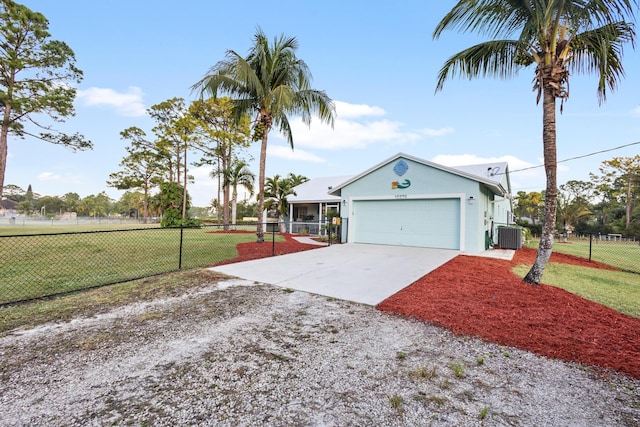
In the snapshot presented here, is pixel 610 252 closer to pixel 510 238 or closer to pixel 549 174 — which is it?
pixel 510 238

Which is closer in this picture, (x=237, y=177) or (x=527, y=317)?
(x=527, y=317)

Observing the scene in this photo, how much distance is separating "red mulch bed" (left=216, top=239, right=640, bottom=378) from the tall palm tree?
755cm

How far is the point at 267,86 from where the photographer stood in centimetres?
1111

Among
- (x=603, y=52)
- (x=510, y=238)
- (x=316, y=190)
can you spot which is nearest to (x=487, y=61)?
(x=603, y=52)

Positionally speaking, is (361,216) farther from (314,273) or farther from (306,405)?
(306,405)

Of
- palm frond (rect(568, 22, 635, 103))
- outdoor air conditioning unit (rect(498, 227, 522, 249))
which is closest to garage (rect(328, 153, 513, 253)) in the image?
outdoor air conditioning unit (rect(498, 227, 522, 249))

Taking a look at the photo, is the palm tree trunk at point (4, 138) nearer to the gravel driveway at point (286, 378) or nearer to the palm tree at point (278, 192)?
the palm tree at point (278, 192)

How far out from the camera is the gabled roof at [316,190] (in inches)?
748

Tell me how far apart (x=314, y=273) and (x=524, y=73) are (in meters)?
6.70

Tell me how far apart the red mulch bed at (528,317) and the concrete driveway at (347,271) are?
0.50 meters

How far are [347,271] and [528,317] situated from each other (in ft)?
11.8

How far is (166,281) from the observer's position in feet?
18.1

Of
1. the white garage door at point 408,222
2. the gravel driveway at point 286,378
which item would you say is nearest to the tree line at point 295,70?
the white garage door at point 408,222

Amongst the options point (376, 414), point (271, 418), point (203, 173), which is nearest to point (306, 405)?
point (271, 418)
